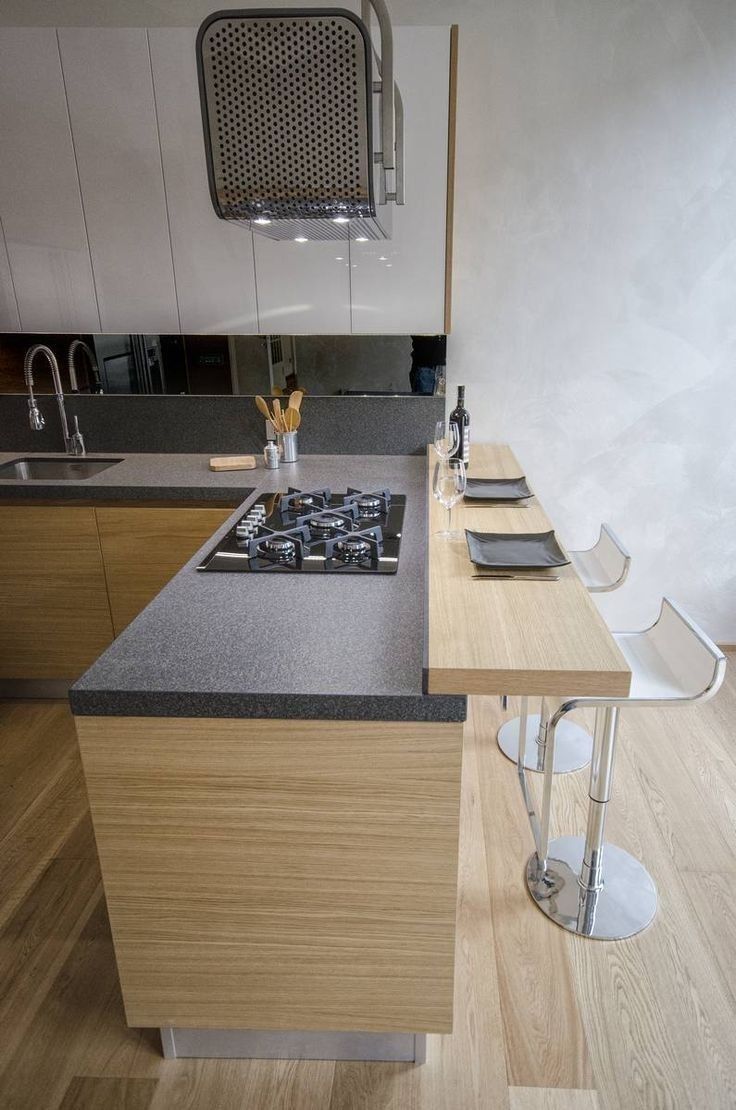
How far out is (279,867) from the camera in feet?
4.61

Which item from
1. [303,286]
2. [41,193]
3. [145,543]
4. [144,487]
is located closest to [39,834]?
[145,543]

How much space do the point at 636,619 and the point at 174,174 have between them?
2716 mm

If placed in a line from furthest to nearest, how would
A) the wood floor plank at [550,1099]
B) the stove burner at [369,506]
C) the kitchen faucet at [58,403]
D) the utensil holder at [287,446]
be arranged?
the utensil holder at [287,446]
the kitchen faucet at [58,403]
the stove burner at [369,506]
the wood floor plank at [550,1099]

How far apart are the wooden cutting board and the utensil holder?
0.42ft

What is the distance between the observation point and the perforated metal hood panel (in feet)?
4.00

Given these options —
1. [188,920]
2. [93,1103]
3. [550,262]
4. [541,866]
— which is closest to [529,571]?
[541,866]

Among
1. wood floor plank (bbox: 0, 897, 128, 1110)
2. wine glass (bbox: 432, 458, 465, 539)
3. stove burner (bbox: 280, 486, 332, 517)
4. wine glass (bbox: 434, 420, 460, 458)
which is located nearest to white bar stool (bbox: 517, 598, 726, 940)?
wine glass (bbox: 432, 458, 465, 539)

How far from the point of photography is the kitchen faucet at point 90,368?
116 inches

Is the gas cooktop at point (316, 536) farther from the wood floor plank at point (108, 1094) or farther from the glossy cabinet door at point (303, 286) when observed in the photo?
the wood floor plank at point (108, 1094)

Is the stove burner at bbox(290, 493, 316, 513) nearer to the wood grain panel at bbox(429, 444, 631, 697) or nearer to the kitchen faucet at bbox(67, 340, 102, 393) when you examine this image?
the wood grain panel at bbox(429, 444, 631, 697)

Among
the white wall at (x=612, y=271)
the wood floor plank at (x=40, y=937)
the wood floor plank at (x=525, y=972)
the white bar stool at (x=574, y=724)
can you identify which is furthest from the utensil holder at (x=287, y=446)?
the wood floor plank at (x=40, y=937)

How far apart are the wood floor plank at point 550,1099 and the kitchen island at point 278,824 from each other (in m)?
0.23

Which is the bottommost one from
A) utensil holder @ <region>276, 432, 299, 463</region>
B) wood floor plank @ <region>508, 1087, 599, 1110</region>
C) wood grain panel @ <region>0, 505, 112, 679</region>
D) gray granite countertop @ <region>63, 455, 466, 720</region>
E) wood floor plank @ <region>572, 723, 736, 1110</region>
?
wood floor plank @ <region>572, 723, 736, 1110</region>

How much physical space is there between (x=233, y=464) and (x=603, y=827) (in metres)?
1.89
